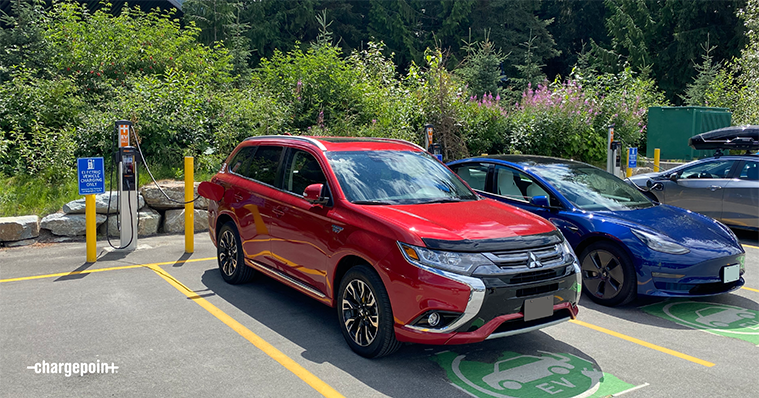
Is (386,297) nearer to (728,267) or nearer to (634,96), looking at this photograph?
(728,267)

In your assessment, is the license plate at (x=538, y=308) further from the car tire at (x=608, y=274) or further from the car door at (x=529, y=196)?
the car door at (x=529, y=196)

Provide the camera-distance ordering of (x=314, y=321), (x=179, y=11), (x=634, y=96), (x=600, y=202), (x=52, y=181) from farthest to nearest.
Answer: (x=179, y=11)
(x=634, y=96)
(x=52, y=181)
(x=600, y=202)
(x=314, y=321)

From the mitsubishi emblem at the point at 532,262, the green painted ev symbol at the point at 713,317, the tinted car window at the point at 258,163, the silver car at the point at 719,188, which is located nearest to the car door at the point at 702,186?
the silver car at the point at 719,188

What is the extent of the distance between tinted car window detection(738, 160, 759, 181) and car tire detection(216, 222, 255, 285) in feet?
28.1

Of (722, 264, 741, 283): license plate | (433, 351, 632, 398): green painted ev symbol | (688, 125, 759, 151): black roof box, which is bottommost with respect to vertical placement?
(433, 351, 632, 398): green painted ev symbol

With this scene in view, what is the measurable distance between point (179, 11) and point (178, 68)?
16.2 metres

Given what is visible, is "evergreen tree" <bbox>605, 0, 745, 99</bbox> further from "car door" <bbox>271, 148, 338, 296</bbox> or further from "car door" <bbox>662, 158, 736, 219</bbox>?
"car door" <bbox>271, 148, 338, 296</bbox>

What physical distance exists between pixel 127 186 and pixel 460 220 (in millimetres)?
5532

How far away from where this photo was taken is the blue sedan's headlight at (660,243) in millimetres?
5973

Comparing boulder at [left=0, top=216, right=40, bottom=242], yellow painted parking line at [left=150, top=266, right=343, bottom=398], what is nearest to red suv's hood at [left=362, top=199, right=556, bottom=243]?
yellow painted parking line at [left=150, top=266, right=343, bottom=398]

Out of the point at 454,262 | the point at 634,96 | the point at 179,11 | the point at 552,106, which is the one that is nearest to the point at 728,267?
the point at 454,262

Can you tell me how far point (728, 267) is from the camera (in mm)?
6055

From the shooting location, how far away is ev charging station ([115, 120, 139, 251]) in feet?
27.0

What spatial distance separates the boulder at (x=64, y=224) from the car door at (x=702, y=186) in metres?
10.2
